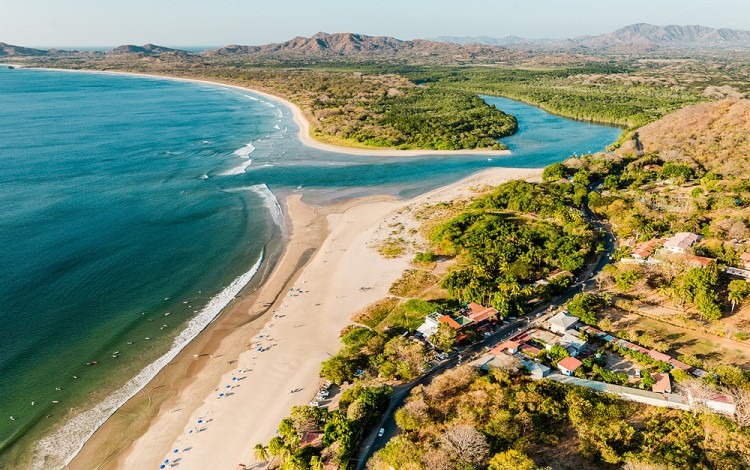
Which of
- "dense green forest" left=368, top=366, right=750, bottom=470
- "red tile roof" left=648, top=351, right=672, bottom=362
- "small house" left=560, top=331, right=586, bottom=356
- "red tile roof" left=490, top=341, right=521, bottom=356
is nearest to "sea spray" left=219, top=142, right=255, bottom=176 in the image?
"red tile roof" left=490, top=341, right=521, bottom=356

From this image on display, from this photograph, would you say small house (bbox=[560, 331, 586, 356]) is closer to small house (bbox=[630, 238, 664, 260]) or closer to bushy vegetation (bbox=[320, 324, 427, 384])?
bushy vegetation (bbox=[320, 324, 427, 384])

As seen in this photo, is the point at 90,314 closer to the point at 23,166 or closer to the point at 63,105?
the point at 23,166

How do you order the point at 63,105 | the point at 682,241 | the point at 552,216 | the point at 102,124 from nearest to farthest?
the point at 682,241 → the point at 552,216 → the point at 102,124 → the point at 63,105

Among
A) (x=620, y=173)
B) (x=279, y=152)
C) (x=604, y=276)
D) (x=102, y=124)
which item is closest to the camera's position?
(x=604, y=276)

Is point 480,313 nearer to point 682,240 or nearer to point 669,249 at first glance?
point 669,249

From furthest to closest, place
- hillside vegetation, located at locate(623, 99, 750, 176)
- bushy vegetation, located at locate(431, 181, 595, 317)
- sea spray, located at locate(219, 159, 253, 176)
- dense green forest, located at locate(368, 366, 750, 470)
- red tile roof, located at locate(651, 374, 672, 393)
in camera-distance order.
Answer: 1. sea spray, located at locate(219, 159, 253, 176)
2. hillside vegetation, located at locate(623, 99, 750, 176)
3. bushy vegetation, located at locate(431, 181, 595, 317)
4. red tile roof, located at locate(651, 374, 672, 393)
5. dense green forest, located at locate(368, 366, 750, 470)

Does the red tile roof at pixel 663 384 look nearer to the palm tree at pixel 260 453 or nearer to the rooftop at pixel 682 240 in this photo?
the rooftop at pixel 682 240

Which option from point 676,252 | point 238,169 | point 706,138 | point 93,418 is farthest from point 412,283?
point 706,138

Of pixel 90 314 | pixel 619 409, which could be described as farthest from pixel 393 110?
pixel 619 409
